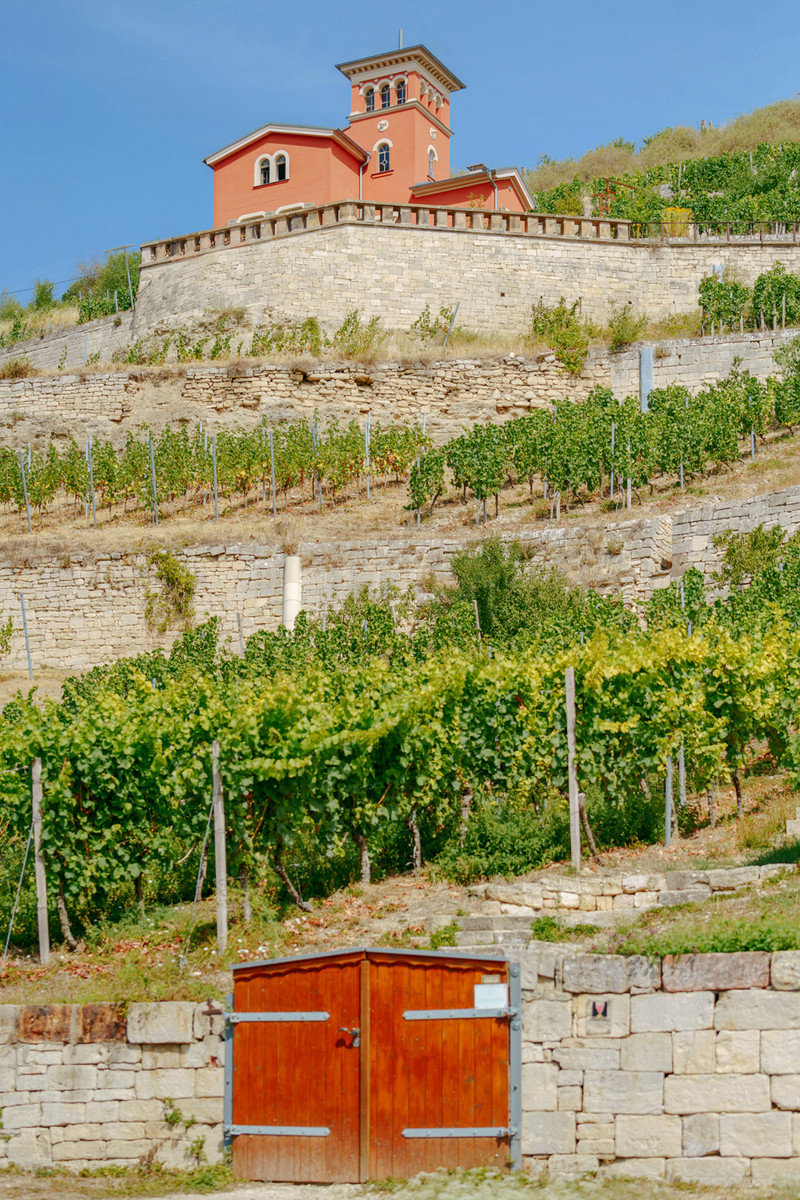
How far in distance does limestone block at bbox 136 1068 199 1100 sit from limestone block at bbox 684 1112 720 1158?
298 cm

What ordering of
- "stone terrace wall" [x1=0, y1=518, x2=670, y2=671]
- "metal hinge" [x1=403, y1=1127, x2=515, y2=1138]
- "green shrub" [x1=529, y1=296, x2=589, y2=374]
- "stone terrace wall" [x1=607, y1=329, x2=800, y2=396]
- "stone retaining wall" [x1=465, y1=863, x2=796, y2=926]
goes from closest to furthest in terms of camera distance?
1. "metal hinge" [x1=403, y1=1127, x2=515, y2=1138]
2. "stone retaining wall" [x1=465, y1=863, x2=796, y2=926]
3. "stone terrace wall" [x1=0, y1=518, x2=670, y2=671]
4. "stone terrace wall" [x1=607, y1=329, x2=800, y2=396]
5. "green shrub" [x1=529, y1=296, x2=589, y2=374]

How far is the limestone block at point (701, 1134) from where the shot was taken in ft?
22.8

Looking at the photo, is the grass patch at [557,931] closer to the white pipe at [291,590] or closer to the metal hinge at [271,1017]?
the metal hinge at [271,1017]

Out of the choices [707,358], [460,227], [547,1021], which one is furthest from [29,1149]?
[460,227]

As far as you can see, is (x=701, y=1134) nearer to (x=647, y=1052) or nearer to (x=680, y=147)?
(x=647, y=1052)

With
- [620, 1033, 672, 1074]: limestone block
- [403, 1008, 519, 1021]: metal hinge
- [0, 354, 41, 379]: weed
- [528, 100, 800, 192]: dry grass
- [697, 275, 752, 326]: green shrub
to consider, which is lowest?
[620, 1033, 672, 1074]: limestone block

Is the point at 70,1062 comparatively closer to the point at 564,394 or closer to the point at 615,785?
the point at 615,785

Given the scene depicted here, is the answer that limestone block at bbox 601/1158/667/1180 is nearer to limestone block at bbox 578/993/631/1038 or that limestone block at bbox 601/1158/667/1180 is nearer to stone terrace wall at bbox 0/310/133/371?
limestone block at bbox 578/993/631/1038

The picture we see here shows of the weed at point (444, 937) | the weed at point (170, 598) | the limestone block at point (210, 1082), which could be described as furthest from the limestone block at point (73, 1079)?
the weed at point (170, 598)

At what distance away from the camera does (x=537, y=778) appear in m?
11.1

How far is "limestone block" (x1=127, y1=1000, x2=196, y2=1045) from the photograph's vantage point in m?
7.64

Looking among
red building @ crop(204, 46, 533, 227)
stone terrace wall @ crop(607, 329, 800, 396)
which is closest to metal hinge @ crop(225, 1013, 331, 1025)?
stone terrace wall @ crop(607, 329, 800, 396)

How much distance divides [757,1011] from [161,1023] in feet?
11.8

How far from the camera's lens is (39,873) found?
9.27m
